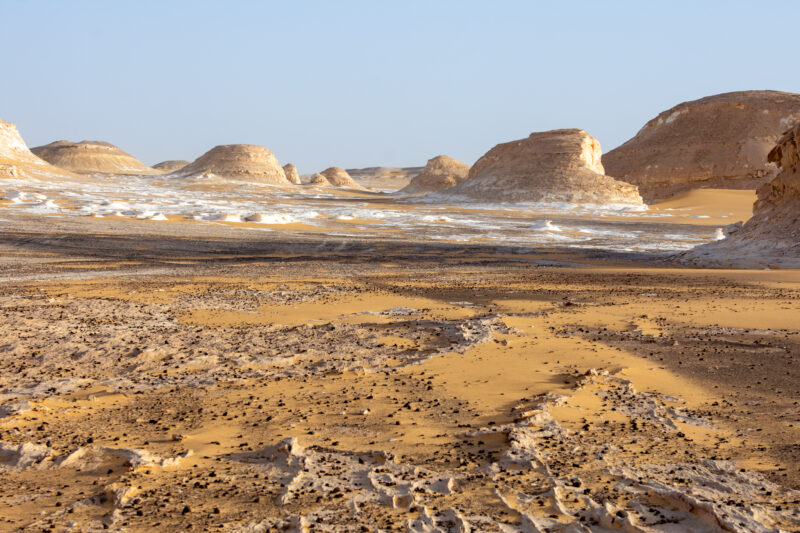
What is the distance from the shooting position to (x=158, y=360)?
680 centimetres

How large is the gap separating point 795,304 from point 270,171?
88.3 metres

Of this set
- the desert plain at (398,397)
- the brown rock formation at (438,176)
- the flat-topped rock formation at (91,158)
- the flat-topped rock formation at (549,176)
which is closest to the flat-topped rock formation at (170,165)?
the flat-topped rock formation at (91,158)

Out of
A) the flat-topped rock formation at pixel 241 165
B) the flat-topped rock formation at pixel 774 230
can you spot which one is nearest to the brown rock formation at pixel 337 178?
the flat-topped rock formation at pixel 241 165

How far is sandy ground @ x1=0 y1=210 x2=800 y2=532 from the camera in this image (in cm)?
361

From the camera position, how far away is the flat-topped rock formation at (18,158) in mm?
63734

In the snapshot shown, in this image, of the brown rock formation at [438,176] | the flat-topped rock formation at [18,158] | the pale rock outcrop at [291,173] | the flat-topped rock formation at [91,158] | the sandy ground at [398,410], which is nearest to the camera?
the sandy ground at [398,410]

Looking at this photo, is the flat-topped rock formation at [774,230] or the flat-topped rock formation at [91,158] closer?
the flat-topped rock formation at [774,230]

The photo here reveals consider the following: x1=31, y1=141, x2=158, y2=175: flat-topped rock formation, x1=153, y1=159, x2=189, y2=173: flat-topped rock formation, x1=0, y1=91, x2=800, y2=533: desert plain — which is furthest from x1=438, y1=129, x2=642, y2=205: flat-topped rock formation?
x1=153, y1=159, x2=189, y2=173: flat-topped rock formation

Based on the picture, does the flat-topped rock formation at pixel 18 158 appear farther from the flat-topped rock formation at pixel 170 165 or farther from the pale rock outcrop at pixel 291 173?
the flat-topped rock formation at pixel 170 165

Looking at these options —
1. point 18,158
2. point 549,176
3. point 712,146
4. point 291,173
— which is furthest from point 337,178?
point 712,146

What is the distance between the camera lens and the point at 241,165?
9294 centimetres

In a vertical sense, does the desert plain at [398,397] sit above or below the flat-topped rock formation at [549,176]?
below

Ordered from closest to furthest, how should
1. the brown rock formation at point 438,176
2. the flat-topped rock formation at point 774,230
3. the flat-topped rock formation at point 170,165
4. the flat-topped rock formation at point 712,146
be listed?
the flat-topped rock formation at point 774,230, the flat-topped rock formation at point 712,146, the brown rock formation at point 438,176, the flat-topped rock formation at point 170,165

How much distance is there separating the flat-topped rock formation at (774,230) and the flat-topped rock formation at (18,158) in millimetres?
58736
